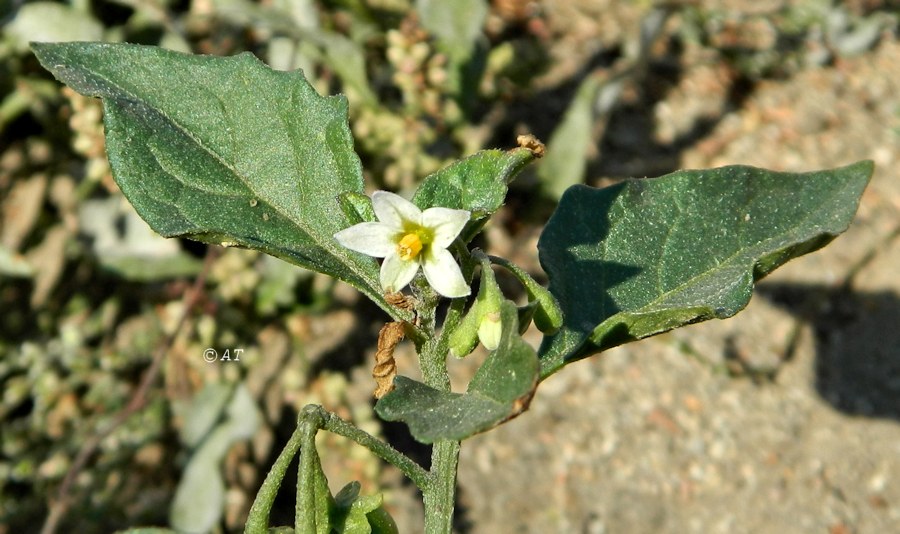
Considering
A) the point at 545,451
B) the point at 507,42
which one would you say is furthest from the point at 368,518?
the point at 507,42

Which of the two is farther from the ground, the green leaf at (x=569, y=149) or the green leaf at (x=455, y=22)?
the green leaf at (x=455, y=22)

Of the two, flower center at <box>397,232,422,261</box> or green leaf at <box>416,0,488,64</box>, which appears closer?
flower center at <box>397,232,422,261</box>

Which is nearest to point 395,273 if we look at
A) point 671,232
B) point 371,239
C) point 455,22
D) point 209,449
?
point 371,239

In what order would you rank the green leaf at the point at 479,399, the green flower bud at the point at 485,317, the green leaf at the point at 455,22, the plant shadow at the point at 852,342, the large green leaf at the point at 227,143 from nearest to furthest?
1. the green leaf at the point at 479,399
2. the green flower bud at the point at 485,317
3. the large green leaf at the point at 227,143
4. the plant shadow at the point at 852,342
5. the green leaf at the point at 455,22

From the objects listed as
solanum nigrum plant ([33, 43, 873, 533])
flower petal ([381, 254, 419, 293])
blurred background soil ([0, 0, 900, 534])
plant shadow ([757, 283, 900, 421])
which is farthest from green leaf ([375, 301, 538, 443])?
plant shadow ([757, 283, 900, 421])

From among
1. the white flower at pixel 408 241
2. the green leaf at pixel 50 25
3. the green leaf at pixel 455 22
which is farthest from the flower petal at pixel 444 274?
the green leaf at pixel 50 25

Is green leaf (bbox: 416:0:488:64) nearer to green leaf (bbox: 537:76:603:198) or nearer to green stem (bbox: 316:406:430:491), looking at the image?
green leaf (bbox: 537:76:603:198)

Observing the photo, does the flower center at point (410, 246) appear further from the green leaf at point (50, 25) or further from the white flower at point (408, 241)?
the green leaf at point (50, 25)
